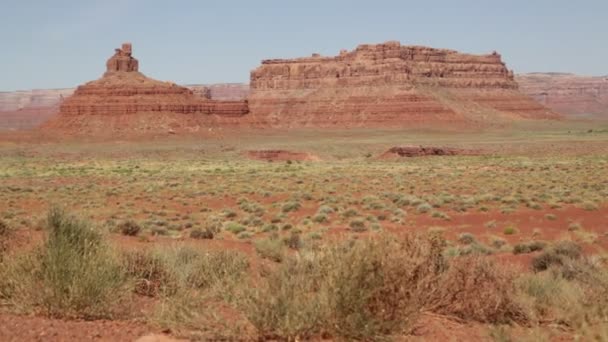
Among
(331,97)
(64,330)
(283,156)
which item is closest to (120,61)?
(331,97)

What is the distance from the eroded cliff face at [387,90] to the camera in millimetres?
119250

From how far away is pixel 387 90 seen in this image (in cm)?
12338

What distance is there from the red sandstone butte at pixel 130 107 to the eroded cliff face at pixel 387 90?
12.8m

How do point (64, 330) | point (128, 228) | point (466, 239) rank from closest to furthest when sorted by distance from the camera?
point (64, 330) < point (128, 228) < point (466, 239)

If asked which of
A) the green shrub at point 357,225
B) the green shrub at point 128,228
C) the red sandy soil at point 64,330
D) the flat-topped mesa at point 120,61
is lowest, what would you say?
the green shrub at point 357,225

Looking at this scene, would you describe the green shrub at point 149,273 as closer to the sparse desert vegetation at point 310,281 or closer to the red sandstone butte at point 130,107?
the sparse desert vegetation at point 310,281

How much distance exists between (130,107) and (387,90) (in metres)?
44.5

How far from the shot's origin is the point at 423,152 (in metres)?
64.0

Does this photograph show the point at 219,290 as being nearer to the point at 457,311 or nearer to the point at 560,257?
the point at 457,311

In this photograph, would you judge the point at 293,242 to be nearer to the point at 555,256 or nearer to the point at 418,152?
the point at 555,256

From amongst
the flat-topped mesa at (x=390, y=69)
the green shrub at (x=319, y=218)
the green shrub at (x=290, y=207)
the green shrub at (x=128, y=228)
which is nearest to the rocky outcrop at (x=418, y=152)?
the green shrub at (x=290, y=207)

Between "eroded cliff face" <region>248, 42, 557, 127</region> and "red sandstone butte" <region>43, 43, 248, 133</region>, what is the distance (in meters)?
12.8

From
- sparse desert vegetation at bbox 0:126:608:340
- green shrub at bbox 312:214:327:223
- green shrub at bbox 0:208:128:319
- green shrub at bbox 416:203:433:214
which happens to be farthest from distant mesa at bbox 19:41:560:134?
green shrub at bbox 0:208:128:319

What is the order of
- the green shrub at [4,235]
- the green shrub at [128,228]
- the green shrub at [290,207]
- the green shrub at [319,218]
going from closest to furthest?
the green shrub at [4,235] < the green shrub at [128,228] < the green shrub at [319,218] < the green shrub at [290,207]
